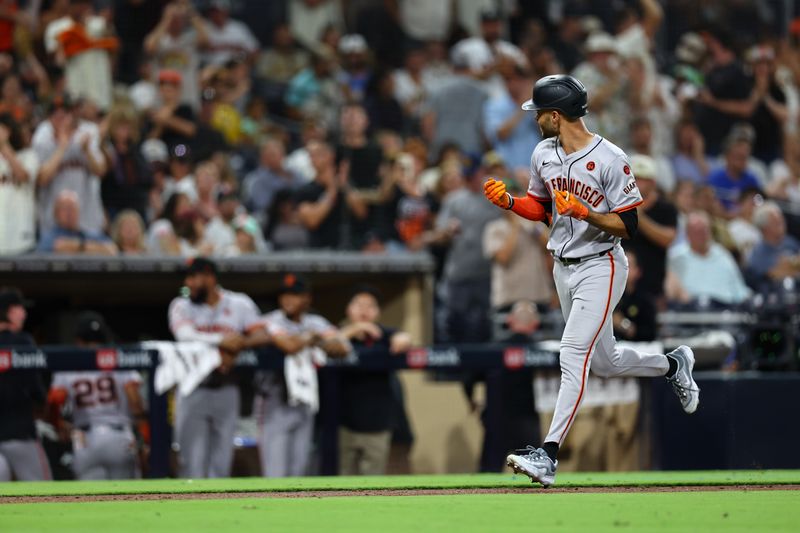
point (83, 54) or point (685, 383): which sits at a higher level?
point (83, 54)

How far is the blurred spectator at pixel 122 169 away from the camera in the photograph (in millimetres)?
12398

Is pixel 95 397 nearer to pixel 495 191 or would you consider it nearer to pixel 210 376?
pixel 210 376

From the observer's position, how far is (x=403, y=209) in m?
13.2

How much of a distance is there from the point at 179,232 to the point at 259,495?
17.0 feet

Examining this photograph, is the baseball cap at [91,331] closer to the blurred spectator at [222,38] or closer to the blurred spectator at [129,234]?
the blurred spectator at [129,234]

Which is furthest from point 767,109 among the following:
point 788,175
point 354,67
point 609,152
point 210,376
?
point 609,152

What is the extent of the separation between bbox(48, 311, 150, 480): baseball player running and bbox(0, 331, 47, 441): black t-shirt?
194mm

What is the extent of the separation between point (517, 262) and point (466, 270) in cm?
61

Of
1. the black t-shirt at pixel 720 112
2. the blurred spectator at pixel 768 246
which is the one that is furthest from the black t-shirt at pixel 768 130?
the blurred spectator at pixel 768 246

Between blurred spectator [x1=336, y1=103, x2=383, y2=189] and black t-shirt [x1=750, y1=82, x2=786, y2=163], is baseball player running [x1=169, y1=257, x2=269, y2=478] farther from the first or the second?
black t-shirt [x1=750, y1=82, x2=786, y2=163]

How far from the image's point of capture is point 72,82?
13461 mm

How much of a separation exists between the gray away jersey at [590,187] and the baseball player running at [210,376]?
3.27 m

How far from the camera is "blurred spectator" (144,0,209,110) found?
1416 centimetres

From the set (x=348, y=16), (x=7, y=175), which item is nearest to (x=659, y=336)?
(x=7, y=175)
